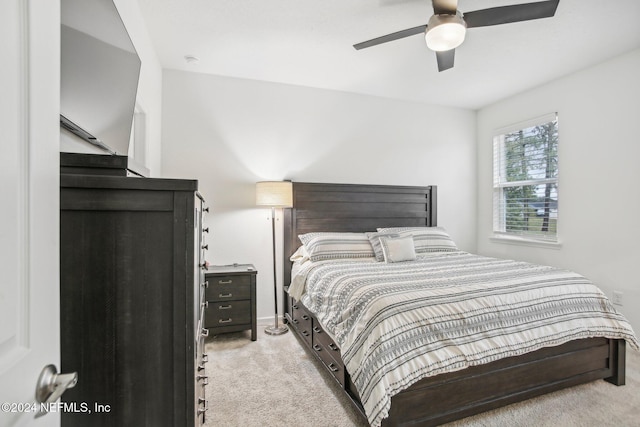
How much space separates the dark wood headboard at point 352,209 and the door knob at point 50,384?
284 centimetres

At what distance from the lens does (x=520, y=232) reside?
3.89m

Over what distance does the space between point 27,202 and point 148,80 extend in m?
2.51

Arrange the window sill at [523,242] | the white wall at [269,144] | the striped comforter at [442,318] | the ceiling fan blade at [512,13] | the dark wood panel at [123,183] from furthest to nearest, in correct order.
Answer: the window sill at [523,242] → the white wall at [269,144] → the ceiling fan blade at [512,13] → the striped comforter at [442,318] → the dark wood panel at [123,183]

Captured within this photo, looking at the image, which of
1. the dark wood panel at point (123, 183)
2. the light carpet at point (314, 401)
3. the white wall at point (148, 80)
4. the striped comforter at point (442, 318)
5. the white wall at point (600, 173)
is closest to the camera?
the dark wood panel at point (123, 183)

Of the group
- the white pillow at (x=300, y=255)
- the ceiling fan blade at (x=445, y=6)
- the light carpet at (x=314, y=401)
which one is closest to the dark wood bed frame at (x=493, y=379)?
the light carpet at (x=314, y=401)

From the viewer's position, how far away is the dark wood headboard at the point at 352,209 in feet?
11.4

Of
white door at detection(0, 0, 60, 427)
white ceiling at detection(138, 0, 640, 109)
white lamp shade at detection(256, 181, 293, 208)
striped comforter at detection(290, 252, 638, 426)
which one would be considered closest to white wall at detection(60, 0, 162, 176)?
white ceiling at detection(138, 0, 640, 109)

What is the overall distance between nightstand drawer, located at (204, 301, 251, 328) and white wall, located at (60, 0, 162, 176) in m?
1.37

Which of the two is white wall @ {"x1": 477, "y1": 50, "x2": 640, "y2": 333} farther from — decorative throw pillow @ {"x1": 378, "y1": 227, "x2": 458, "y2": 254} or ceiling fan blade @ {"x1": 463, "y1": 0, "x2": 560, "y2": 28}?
ceiling fan blade @ {"x1": 463, "y1": 0, "x2": 560, "y2": 28}

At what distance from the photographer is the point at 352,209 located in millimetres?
3715

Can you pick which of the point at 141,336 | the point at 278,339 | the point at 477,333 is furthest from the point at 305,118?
the point at 141,336

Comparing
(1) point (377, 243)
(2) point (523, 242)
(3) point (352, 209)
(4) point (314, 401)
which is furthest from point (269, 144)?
(2) point (523, 242)

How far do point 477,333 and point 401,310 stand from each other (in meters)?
0.49

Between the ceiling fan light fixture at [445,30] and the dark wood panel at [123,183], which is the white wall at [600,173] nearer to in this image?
the ceiling fan light fixture at [445,30]
